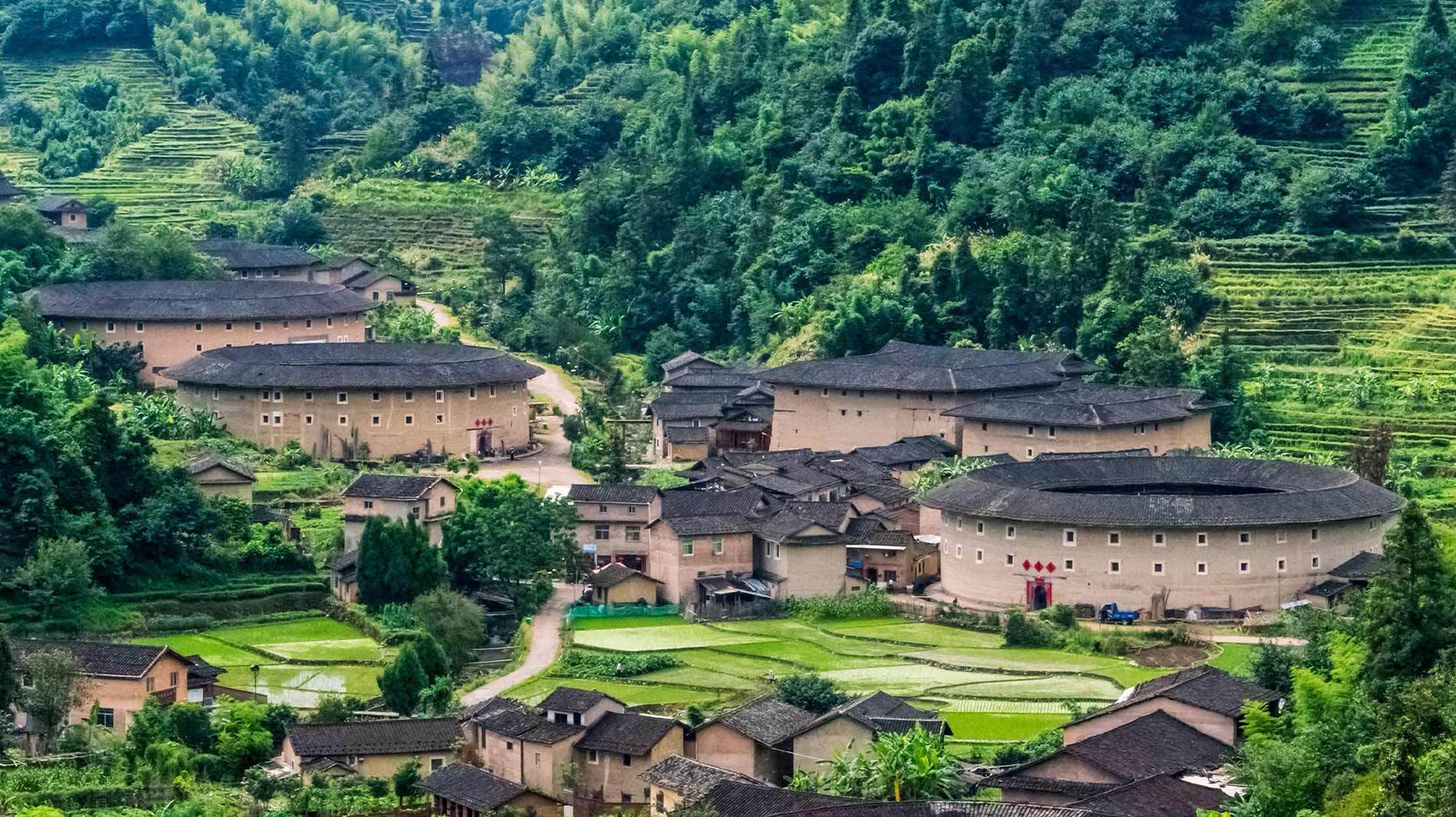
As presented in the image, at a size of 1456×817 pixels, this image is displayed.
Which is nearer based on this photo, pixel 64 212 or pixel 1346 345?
pixel 1346 345

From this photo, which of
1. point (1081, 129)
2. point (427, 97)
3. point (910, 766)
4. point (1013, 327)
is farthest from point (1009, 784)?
point (427, 97)

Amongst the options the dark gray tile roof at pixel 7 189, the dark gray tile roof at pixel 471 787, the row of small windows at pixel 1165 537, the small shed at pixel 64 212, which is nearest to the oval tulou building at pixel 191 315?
the small shed at pixel 64 212

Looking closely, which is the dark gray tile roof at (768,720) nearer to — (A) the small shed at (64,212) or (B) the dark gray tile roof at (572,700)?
(B) the dark gray tile roof at (572,700)

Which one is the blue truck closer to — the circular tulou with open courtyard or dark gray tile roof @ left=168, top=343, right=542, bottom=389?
the circular tulou with open courtyard

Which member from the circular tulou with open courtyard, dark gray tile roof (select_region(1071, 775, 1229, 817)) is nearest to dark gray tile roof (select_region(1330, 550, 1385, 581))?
the circular tulou with open courtyard

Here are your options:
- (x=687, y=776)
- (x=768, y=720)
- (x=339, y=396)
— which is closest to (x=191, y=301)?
(x=339, y=396)

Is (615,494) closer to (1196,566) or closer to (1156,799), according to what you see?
(1196,566)
